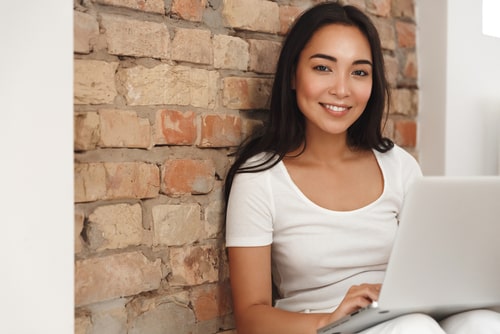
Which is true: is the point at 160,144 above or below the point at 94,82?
below

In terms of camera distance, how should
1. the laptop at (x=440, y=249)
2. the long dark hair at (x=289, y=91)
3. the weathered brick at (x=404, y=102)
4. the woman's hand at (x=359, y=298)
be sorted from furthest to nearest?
the weathered brick at (x=404, y=102)
the long dark hair at (x=289, y=91)
the woman's hand at (x=359, y=298)
the laptop at (x=440, y=249)

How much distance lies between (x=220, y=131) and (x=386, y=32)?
0.87 m

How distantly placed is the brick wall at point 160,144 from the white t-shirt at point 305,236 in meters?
0.10

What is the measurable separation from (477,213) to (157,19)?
0.87 metres

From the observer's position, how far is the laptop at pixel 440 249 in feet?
4.75

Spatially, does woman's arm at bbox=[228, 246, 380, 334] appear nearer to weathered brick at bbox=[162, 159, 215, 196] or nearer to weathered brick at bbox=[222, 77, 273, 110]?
weathered brick at bbox=[162, 159, 215, 196]

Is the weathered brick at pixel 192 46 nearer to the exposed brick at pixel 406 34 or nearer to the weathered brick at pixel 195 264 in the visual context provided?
the weathered brick at pixel 195 264

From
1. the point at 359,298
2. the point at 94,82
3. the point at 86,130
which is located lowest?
the point at 359,298

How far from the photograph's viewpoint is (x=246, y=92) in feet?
6.84

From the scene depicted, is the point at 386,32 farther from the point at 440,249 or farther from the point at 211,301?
the point at 440,249

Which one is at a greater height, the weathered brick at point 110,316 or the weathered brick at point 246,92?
the weathered brick at point 246,92

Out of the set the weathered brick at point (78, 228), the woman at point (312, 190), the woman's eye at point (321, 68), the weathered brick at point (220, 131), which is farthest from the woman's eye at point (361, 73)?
the weathered brick at point (78, 228)

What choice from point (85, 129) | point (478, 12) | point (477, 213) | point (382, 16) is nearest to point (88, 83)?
point (85, 129)

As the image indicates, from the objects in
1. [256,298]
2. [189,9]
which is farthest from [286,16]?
[256,298]
